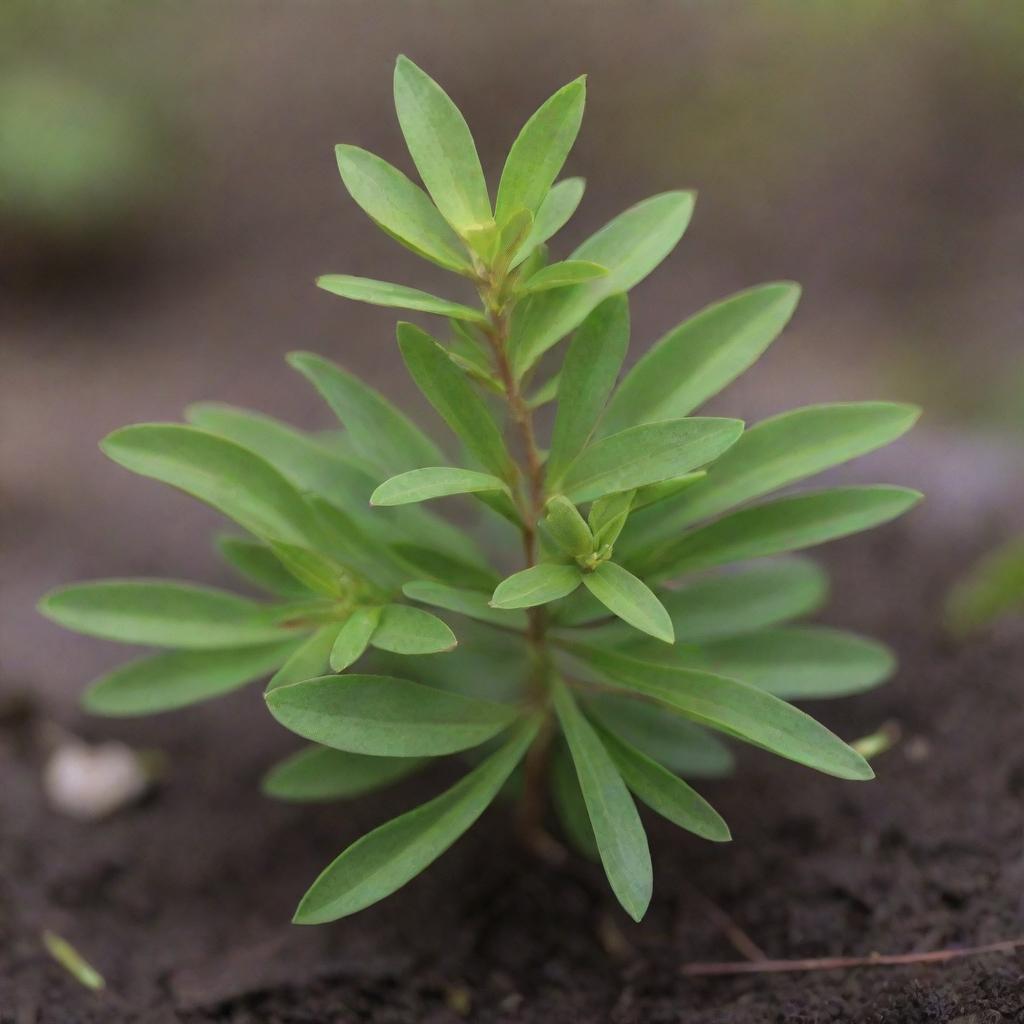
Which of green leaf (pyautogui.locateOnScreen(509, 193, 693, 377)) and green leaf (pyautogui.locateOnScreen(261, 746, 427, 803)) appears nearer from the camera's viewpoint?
green leaf (pyautogui.locateOnScreen(509, 193, 693, 377))

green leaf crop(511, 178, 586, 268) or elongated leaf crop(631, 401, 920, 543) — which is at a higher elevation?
green leaf crop(511, 178, 586, 268)

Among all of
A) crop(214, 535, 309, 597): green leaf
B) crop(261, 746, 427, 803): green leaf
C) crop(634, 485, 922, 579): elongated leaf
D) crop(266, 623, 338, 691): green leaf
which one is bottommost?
crop(261, 746, 427, 803): green leaf

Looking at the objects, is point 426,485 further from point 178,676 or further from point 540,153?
point 178,676

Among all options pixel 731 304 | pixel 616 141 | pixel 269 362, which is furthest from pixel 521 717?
pixel 616 141

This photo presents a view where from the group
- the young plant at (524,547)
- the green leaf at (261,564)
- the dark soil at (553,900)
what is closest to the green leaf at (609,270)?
the young plant at (524,547)

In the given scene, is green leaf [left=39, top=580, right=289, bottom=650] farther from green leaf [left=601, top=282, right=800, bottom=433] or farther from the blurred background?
the blurred background

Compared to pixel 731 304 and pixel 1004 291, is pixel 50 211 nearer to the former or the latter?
pixel 731 304

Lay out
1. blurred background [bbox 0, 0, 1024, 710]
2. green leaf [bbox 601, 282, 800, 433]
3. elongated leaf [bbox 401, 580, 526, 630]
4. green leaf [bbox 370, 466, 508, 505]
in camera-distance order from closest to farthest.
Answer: green leaf [bbox 370, 466, 508, 505] < elongated leaf [bbox 401, 580, 526, 630] < green leaf [bbox 601, 282, 800, 433] < blurred background [bbox 0, 0, 1024, 710]

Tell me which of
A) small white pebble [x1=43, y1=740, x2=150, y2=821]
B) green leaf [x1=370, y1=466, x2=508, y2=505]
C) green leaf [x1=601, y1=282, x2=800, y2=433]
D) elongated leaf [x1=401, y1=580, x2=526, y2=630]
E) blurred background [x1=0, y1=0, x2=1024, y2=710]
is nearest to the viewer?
green leaf [x1=370, y1=466, x2=508, y2=505]

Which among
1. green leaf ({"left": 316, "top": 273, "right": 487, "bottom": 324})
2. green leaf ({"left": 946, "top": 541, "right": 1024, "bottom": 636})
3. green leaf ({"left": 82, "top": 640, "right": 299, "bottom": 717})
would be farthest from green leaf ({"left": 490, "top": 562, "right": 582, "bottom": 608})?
green leaf ({"left": 946, "top": 541, "right": 1024, "bottom": 636})
